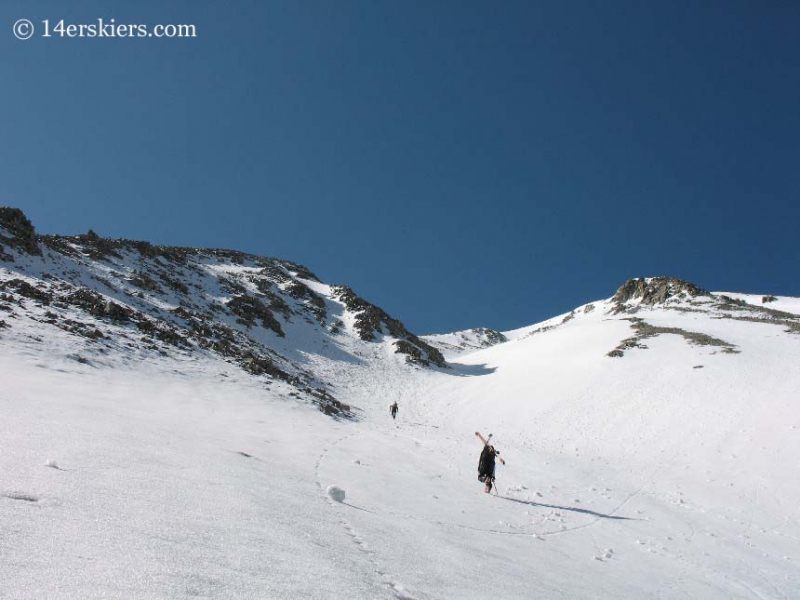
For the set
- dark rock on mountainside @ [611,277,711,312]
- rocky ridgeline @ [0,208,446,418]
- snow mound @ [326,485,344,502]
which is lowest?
snow mound @ [326,485,344,502]

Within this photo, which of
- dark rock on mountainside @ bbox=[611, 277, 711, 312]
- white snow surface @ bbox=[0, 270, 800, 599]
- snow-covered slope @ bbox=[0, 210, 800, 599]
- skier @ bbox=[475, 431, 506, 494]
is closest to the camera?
white snow surface @ bbox=[0, 270, 800, 599]

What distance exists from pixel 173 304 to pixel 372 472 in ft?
104

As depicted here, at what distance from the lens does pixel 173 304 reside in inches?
1481

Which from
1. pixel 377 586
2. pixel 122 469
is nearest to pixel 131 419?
pixel 122 469

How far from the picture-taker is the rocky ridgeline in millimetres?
24312

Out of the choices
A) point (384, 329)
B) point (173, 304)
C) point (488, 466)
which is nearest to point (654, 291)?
point (384, 329)

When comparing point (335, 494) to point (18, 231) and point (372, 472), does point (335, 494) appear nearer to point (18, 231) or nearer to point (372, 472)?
point (372, 472)

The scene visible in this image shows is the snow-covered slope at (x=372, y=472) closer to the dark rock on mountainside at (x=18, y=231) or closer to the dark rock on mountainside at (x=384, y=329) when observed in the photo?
the dark rock on mountainside at (x=18, y=231)

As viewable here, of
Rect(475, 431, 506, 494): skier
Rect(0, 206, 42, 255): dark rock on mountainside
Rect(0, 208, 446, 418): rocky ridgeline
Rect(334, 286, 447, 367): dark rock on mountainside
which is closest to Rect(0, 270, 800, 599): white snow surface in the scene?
Rect(475, 431, 506, 494): skier

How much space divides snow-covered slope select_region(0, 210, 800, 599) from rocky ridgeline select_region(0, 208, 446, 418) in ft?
1.48

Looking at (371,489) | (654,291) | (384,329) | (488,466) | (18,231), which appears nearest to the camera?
(371,489)

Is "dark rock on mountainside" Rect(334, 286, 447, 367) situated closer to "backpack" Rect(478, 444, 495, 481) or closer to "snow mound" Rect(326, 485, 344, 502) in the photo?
"backpack" Rect(478, 444, 495, 481)

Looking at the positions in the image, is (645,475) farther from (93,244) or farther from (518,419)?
(93,244)

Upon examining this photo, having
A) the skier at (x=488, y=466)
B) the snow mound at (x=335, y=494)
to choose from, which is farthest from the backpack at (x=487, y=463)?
the snow mound at (x=335, y=494)
